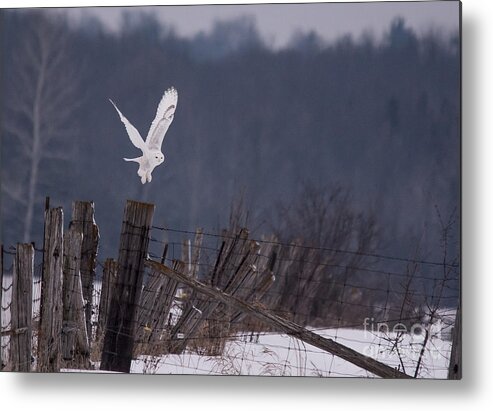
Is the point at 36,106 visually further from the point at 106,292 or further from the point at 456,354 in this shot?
the point at 456,354

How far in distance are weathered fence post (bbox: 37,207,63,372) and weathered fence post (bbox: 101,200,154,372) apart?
28 centimetres

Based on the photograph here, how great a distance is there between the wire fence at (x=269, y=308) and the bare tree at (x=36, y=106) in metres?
0.39

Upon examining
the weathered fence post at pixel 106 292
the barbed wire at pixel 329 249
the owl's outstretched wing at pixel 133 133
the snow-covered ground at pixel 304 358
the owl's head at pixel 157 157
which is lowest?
the snow-covered ground at pixel 304 358

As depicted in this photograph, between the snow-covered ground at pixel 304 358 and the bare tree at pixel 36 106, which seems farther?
the bare tree at pixel 36 106

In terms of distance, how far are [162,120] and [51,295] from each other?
3.68ft

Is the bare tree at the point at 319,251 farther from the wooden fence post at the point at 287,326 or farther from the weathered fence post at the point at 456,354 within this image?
the weathered fence post at the point at 456,354

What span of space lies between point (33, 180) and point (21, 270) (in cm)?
49

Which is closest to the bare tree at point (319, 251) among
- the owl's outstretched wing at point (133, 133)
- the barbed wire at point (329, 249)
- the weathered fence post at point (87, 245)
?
the barbed wire at point (329, 249)

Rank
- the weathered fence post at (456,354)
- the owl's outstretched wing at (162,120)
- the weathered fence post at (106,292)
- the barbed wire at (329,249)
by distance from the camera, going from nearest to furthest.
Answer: the weathered fence post at (456,354)
the barbed wire at (329,249)
the owl's outstretched wing at (162,120)
the weathered fence post at (106,292)

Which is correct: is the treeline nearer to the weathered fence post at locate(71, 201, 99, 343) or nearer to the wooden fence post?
the weathered fence post at locate(71, 201, 99, 343)

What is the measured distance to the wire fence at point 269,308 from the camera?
648 centimetres

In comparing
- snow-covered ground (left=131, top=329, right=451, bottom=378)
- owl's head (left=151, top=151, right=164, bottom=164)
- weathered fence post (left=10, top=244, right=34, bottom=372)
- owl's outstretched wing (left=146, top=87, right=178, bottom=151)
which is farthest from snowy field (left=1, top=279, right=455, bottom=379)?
owl's outstretched wing (left=146, top=87, right=178, bottom=151)

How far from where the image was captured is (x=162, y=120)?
6.61 meters

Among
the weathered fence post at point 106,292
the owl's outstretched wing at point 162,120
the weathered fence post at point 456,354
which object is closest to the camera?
the weathered fence post at point 456,354
